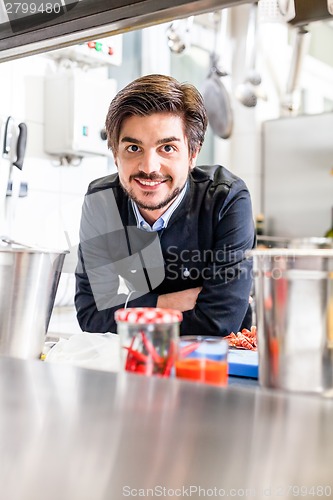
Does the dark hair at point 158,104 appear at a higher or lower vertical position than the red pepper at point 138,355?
higher

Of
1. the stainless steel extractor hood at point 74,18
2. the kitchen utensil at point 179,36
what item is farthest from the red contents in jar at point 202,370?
the kitchen utensil at point 179,36

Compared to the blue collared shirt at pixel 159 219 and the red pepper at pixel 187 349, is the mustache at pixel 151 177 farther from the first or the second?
the red pepper at pixel 187 349

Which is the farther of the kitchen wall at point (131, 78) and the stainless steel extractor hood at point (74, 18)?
the kitchen wall at point (131, 78)

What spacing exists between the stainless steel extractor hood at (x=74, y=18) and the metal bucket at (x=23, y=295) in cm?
29

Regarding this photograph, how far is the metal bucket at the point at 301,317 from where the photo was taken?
1.73 feet

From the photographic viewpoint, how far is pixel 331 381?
53 cm

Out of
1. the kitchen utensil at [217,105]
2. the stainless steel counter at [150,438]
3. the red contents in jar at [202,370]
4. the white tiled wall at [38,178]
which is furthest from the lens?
the kitchen utensil at [217,105]

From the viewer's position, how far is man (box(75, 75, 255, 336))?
1.44 m

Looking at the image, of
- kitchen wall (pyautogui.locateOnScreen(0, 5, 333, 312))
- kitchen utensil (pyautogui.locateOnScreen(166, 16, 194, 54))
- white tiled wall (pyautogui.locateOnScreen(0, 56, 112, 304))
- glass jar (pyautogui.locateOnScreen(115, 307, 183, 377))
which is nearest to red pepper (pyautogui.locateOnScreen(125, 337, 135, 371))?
glass jar (pyautogui.locateOnScreen(115, 307, 183, 377))

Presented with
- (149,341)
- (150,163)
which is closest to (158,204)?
(150,163)

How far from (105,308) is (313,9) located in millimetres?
938

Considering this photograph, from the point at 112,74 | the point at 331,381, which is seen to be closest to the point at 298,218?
the point at 112,74

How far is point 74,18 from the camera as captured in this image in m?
0.75

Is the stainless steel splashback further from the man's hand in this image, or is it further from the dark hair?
the man's hand
